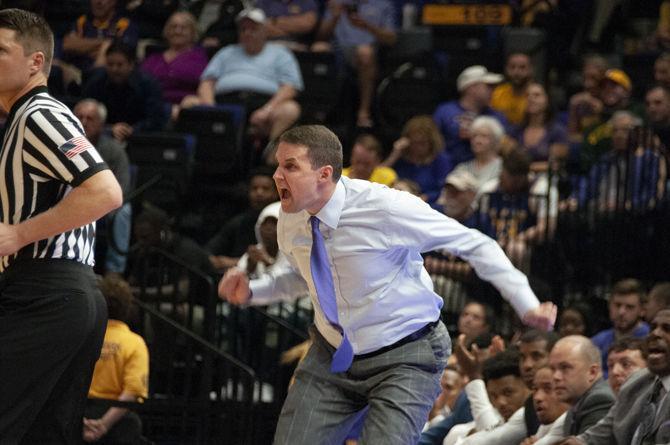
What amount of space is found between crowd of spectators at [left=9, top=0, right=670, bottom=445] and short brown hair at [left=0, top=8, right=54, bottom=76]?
10.6 ft

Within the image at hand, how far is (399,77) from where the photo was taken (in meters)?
13.6

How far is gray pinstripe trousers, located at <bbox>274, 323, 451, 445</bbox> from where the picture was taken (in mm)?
5117

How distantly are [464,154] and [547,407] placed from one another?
5.50 meters

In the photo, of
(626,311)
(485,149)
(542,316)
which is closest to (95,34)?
(485,149)

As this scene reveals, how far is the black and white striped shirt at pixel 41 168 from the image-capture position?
4754 mm

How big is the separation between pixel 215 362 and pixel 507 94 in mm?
4660

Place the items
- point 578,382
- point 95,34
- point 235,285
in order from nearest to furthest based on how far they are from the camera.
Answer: point 235,285, point 578,382, point 95,34

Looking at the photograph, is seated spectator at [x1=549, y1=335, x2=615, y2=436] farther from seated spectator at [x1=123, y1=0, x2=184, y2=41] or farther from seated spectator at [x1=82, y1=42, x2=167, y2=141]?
seated spectator at [x1=123, y1=0, x2=184, y2=41]

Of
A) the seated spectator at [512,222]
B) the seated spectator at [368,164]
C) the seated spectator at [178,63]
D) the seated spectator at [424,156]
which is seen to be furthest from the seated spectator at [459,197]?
the seated spectator at [178,63]

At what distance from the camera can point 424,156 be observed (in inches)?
474

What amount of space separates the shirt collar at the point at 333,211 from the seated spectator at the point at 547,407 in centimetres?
255

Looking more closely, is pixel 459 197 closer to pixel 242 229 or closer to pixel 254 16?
pixel 242 229

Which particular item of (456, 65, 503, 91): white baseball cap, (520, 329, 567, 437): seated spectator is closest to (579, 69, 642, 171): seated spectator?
(456, 65, 503, 91): white baseball cap

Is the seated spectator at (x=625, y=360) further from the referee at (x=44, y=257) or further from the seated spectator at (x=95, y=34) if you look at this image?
the seated spectator at (x=95, y=34)
